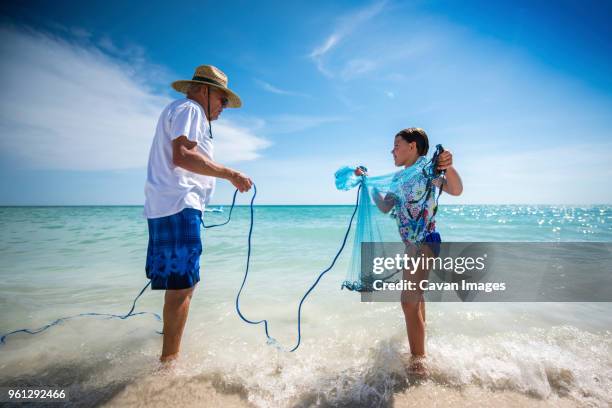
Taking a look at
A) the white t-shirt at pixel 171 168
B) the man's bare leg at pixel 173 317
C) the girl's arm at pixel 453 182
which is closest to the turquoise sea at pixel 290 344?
the man's bare leg at pixel 173 317

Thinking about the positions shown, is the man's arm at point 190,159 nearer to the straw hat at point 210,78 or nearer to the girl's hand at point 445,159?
the straw hat at point 210,78

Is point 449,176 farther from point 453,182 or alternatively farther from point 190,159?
point 190,159

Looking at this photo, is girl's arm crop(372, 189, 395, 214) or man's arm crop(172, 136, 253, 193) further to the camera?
girl's arm crop(372, 189, 395, 214)

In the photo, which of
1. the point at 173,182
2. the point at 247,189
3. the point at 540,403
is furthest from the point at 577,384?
the point at 173,182

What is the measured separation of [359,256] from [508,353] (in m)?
1.72

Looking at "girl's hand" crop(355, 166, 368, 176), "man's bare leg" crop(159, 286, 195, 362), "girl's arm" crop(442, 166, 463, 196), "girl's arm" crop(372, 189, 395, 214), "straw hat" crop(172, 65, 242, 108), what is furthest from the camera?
"girl's hand" crop(355, 166, 368, 176)

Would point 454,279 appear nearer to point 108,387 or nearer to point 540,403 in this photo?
point 540,403

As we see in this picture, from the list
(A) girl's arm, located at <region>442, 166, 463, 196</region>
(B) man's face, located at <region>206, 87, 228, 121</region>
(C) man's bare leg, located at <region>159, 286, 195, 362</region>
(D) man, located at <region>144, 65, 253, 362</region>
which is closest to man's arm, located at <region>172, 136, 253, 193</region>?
(D) man, located at <region>144, 65, 253, 362</region>

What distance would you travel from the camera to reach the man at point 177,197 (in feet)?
6.76

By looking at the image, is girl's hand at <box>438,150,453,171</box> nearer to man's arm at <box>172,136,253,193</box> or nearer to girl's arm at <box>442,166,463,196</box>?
girl's arm at <box>442,166,463,196</box>

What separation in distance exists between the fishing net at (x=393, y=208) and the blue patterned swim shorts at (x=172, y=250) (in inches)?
64.1

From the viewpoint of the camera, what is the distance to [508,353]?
2.85m

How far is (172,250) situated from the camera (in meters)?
2.13

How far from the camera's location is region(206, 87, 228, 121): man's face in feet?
8.01
